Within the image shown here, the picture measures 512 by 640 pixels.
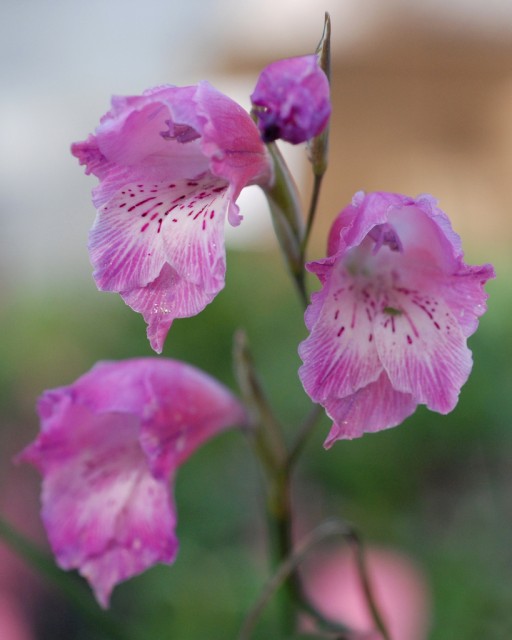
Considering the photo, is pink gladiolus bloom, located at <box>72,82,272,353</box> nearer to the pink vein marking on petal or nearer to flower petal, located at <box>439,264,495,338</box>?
the pink vein marking on petal

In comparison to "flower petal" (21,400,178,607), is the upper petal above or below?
above

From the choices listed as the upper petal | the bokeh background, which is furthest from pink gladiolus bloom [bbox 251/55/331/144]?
the bokeh background

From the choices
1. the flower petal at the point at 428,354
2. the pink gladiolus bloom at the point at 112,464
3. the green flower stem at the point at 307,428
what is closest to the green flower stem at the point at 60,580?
the pink gladiolus bloom at the point at 112,464

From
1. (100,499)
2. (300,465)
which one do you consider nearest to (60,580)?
(100,499)

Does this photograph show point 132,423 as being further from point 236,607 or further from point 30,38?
point 30,38

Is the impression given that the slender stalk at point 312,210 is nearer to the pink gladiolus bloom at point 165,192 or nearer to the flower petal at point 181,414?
the pink gladiolus bloom at point 165,192
